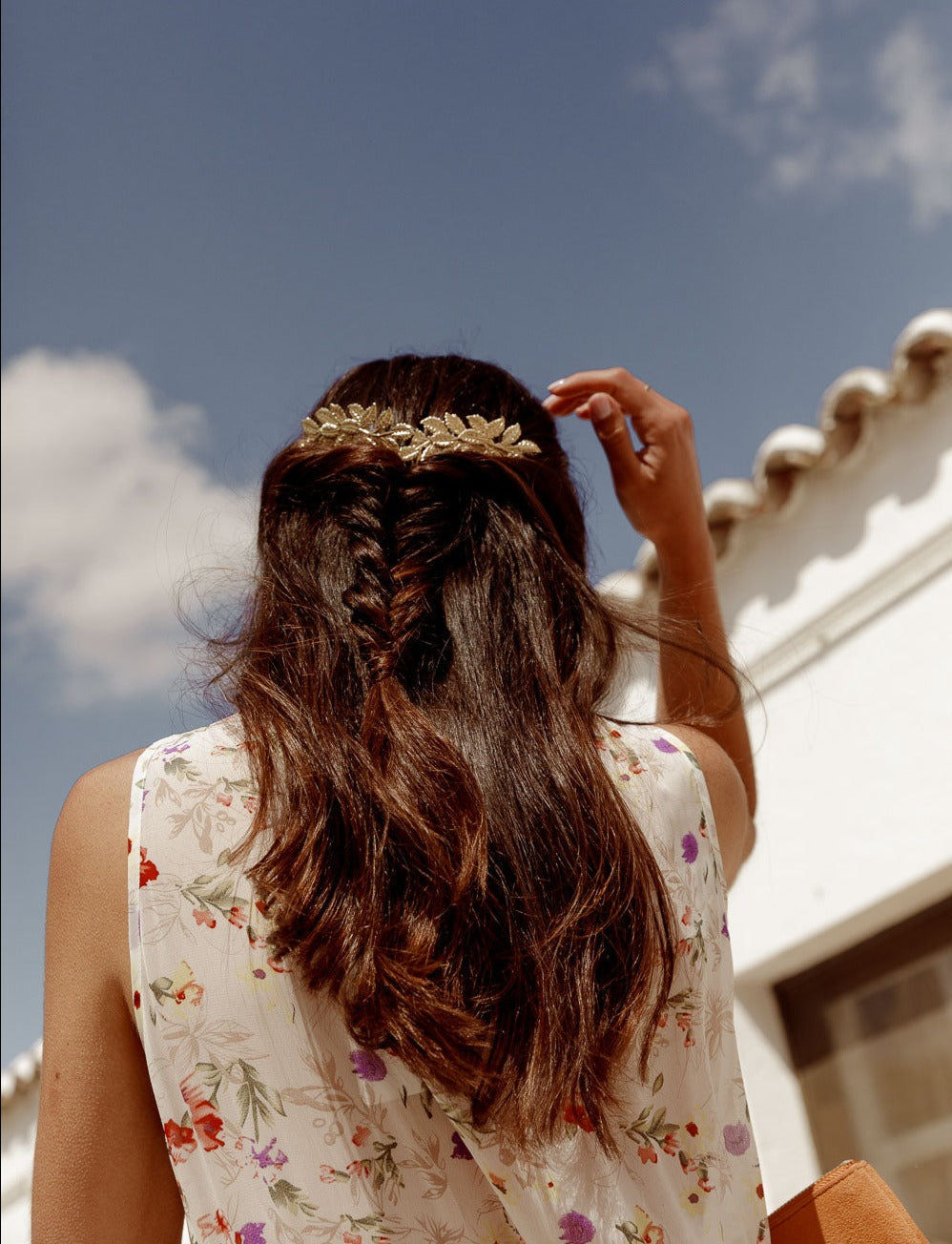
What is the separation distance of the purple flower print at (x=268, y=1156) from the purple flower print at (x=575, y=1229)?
0.80 ft

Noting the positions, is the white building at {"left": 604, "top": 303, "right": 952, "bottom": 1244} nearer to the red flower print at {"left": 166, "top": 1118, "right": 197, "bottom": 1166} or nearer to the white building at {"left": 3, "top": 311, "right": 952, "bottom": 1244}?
the white building at {"left": 3, "top": 311, "right": 952, "bottom": 1244}

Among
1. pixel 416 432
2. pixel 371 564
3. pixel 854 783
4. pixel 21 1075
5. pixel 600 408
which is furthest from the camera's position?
pixel 21 1075

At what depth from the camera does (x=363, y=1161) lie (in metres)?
0.98

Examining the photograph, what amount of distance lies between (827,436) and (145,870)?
3054 mm

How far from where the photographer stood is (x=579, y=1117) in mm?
1002

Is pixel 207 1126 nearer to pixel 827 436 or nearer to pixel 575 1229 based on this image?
pixel 575 1229

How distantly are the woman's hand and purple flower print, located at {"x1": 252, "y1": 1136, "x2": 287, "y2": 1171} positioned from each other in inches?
39.0

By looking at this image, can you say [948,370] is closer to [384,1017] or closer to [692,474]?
[692,474]

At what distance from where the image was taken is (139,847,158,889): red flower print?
0.99m

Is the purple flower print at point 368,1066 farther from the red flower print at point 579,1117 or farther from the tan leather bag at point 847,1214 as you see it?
the tan leather bag at point 847,1214

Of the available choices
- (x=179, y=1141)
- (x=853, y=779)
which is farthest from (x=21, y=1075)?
(x=179, y=1141)

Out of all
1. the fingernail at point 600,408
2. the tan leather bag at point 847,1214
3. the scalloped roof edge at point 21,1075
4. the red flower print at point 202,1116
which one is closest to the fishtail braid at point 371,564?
the red flower print at point 202,1116

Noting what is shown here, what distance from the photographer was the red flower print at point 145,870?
38.8 inches

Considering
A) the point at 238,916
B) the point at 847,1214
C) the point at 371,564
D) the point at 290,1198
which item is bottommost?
the point at 847,1214
